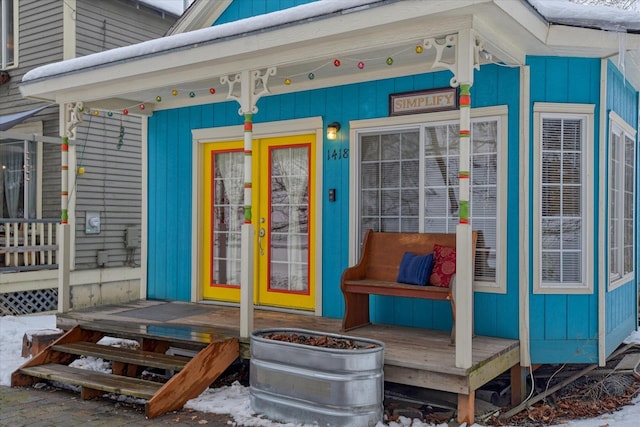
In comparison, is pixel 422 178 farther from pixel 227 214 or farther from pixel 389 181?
pixel 227 214

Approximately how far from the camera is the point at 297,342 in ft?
14.5

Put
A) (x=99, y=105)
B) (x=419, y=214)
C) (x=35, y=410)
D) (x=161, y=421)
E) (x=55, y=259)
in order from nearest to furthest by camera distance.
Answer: (x=161, y=421) → (x=35, y=410) → (x=419, y=214) → (x=99, y=105) → (x=55, y=259)

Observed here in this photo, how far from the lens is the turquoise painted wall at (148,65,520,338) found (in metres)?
5.15

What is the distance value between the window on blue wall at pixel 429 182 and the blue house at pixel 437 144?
0.05 feet

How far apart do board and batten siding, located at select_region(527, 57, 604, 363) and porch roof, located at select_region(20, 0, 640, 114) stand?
15 cm

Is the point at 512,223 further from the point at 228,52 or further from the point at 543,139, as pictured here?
A: the point at 228,52

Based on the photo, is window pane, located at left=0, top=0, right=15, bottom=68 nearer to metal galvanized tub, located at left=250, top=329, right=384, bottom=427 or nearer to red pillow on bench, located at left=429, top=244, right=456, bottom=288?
metal galvanized tub, located at left=250, top=329, right=384, bottom=427

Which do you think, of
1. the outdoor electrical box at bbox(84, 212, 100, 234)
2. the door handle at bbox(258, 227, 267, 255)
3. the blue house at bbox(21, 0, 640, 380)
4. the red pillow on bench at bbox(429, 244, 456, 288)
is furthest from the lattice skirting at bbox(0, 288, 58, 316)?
the red pillow on bench at bbox(429, 244, 456, 288)

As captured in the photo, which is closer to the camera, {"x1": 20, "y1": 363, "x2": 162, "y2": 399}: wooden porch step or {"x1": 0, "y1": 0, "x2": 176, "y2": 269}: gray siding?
{"x1": 20, "y1": 363, "x2": 162, "y2": 399}: wooden porch step

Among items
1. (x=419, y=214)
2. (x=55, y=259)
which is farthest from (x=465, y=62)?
(x=55, y=259)

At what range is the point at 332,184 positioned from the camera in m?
6.13

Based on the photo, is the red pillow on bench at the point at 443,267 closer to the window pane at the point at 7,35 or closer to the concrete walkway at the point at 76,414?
the concrete walkway at the point at 76,414

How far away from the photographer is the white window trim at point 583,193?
509cm

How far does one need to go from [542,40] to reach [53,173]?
26.2 ft
